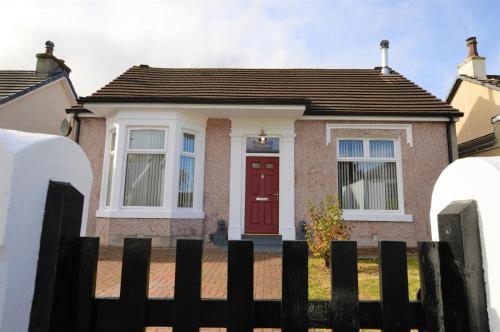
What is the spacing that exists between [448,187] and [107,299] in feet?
4.82

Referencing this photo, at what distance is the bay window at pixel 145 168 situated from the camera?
8258 mm

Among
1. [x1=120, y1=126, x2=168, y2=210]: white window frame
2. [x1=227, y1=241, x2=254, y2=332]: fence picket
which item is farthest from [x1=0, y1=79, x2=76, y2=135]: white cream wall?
[x1=227, y1=241, x2=254, y2=332]: fence picket

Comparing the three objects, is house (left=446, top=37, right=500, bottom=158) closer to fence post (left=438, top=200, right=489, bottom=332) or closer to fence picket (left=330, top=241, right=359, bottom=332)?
fence post (left=438, top=200, right=489, bottom=332)

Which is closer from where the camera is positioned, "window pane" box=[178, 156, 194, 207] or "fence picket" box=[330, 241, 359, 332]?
"fence picket" box=[330, 241, 359, 332]

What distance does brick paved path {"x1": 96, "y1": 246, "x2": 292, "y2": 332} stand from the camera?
4051mm

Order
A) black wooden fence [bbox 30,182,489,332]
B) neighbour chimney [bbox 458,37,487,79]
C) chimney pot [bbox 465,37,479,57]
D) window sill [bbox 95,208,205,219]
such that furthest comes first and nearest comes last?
neighbour chimney [bbox 458,37,487,79] → chimney pot [bbox 465,37,479,57] → window sill [bbox 95,208,205,219] → black wooden fence [bbox 30,182,489,332]

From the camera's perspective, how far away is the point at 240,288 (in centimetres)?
113

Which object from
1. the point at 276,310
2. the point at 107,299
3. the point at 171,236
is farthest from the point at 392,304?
the point at 171,236

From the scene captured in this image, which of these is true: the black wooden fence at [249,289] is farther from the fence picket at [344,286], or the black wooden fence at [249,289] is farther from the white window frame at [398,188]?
the white window frame at [398,188]

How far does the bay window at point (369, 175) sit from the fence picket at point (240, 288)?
26.3 ft

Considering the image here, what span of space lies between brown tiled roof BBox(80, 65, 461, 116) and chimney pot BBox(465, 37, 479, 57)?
460 centimetres

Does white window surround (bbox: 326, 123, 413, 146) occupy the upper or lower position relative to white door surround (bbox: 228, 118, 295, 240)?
upper

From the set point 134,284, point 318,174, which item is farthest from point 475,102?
point 134,284

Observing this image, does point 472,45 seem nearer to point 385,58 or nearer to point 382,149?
point 385,58
